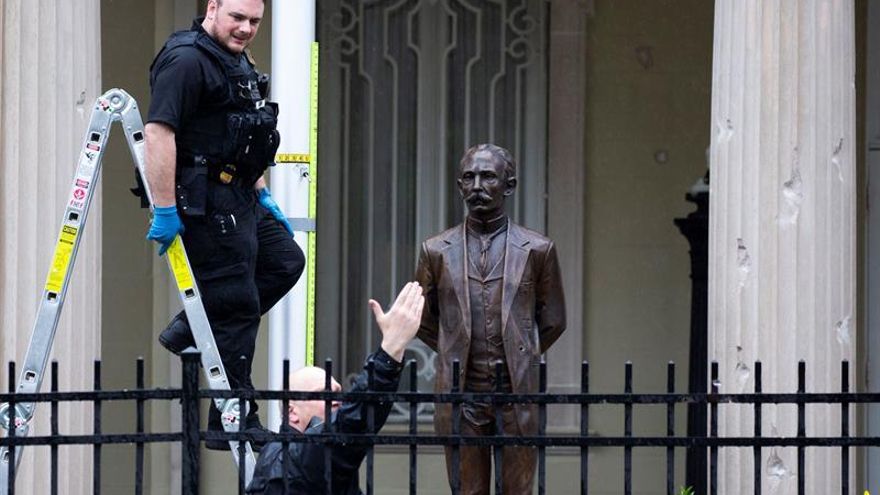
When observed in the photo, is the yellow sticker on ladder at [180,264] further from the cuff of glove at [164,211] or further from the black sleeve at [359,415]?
the black sleeve at [359,415]

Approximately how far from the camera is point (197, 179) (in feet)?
21.8

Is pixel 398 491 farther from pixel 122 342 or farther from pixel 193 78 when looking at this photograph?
pixel 193 78

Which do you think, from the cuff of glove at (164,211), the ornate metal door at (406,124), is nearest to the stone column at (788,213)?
the ornate metal door at (406,124)

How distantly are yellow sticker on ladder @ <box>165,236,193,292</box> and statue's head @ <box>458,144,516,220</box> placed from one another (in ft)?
7.09

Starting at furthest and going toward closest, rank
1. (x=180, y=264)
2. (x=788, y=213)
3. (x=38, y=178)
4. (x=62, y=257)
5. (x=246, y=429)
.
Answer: (x=788, y=213) → (x=38, y=178) → (x=180, y=264) → (x=62, y=257) → (x=246, y=429)

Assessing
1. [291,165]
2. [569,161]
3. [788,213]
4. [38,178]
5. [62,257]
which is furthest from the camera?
[569,161]

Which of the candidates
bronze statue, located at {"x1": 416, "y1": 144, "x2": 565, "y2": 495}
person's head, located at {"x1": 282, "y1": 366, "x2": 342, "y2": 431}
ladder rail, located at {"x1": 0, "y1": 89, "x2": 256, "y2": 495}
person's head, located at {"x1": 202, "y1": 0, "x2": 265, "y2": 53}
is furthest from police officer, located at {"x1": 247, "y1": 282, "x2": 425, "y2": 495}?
bronze statue, located at {"x1": 416, "y1": 144, "x2": 565, "y2": 495}

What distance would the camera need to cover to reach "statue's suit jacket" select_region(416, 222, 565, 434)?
859 cm

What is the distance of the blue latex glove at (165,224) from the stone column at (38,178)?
9.18ft

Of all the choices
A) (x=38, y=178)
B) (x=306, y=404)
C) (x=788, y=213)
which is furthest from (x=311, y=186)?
(x=306, y=404)

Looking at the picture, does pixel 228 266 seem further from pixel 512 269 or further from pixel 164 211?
pixel 512 269

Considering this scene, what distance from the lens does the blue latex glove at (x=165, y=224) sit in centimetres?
652

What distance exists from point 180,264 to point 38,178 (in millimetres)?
2867

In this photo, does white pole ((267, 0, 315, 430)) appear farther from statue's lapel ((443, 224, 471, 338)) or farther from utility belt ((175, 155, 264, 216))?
utility belt ((175, 155, 264, 216))
